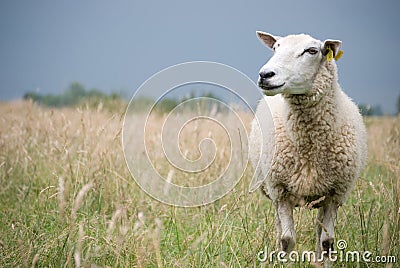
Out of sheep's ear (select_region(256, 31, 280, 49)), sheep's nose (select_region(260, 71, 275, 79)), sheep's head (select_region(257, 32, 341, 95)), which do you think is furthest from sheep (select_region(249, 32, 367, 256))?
→ sheep's ear (select_region(256, 31, 280, 49))

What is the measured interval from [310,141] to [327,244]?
82 centimetres

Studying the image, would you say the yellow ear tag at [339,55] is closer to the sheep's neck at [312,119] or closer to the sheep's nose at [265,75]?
the sheep's neck at [312,119]

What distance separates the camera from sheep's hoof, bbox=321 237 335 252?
12.1ft

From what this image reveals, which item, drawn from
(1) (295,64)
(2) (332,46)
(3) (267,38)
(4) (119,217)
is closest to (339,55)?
(2) (332,46)

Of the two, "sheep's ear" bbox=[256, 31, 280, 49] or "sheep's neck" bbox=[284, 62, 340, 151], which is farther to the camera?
"sheep's ear" bbox=[256, 31, 280, 49]

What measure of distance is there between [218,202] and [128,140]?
1.26 meters

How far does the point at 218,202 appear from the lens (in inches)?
197

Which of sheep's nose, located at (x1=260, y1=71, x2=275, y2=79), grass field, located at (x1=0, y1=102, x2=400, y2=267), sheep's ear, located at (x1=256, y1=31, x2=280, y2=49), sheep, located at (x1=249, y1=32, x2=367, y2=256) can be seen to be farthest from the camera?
sheep's ear, located at (x1=256, y1=31, x2=280, y2=49)

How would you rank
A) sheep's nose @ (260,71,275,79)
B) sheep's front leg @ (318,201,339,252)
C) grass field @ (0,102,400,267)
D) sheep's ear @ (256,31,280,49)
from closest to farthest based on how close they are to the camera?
grass field @ (0,102,400,267) < sheep's nose @ (260,71,275,79) < sheep's front leg @ (318,201,339,252) < sheep's ear @ (256,31,280,49)

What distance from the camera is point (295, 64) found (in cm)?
359

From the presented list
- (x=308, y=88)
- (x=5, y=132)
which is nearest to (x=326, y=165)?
(x=308, y=88)

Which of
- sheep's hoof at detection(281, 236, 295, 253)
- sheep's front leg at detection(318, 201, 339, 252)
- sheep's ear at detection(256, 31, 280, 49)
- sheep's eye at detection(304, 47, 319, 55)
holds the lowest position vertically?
sheep's hoof at detection(281, 236, 295, 253)

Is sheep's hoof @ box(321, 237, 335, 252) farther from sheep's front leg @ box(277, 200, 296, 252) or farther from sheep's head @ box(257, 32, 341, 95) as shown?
sheep's head @ box(257, 32, 341, 95)

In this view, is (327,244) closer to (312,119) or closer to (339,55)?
(312,119)
